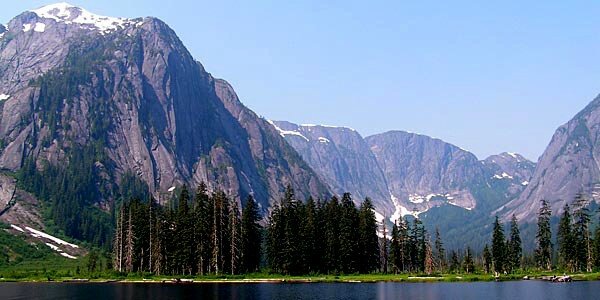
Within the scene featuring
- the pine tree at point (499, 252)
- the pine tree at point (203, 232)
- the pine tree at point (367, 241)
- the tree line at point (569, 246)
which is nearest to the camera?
the pine tree at point (203, 232)

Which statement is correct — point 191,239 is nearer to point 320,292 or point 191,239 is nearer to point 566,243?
point 320,292

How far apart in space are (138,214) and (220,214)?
75.3ft

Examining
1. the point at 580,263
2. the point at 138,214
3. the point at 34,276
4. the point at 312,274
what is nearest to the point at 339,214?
the point at 312,274

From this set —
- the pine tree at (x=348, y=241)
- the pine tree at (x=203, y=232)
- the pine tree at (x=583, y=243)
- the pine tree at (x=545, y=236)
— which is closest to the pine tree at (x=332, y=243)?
the pine tree at (x=348, y=241)

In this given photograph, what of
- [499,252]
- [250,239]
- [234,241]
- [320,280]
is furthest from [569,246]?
[234,241]

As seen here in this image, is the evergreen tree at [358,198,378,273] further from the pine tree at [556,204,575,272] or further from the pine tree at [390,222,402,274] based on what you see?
the pine tree at [556,204,575,272]

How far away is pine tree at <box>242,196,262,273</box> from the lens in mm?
147125

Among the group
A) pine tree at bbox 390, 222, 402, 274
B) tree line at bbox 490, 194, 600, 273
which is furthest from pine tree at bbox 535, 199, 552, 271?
pine tree at bbox 390, 222, 402, 274

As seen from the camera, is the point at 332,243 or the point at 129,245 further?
the point at 129,245

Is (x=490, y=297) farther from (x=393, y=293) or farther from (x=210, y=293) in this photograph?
(x=210, y=293)

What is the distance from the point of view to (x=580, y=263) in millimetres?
147000

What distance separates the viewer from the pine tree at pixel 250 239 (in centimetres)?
14712

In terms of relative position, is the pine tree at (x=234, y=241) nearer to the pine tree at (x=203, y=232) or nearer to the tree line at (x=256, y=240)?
the tree line at (x=256, y=240)

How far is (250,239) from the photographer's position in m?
150
